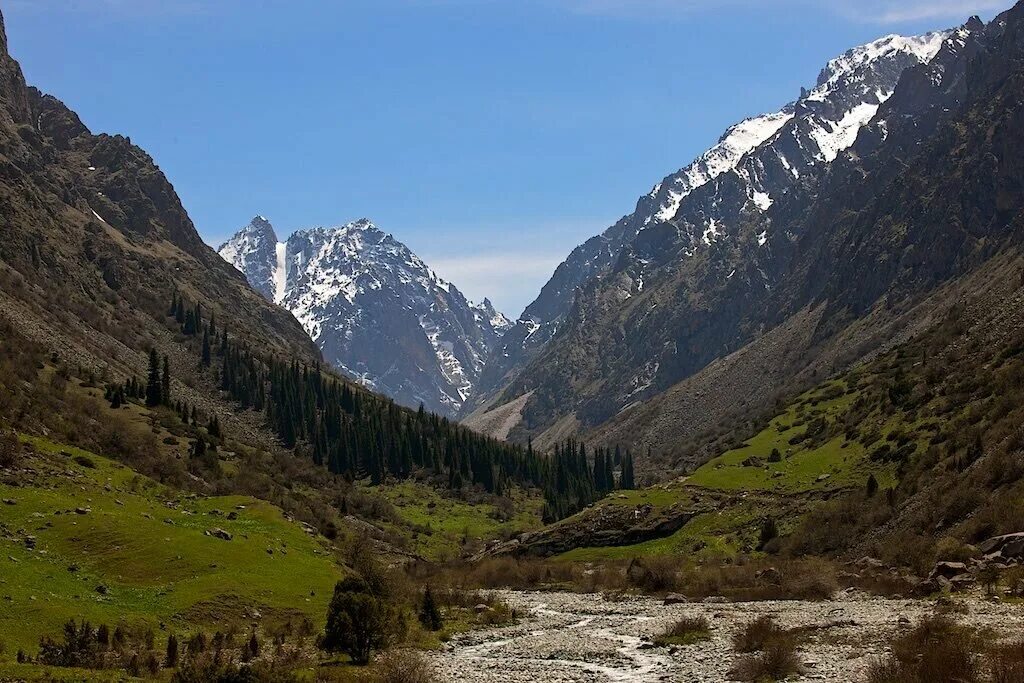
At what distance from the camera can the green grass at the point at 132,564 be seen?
41.9 meters

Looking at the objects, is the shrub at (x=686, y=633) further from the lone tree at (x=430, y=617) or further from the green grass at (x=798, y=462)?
the green grass at (x=798, y=462)

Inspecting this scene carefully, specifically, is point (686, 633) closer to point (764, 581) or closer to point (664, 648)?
point (664, 648)

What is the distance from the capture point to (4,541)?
46500 millimetres

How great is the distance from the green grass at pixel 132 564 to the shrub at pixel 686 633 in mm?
19820

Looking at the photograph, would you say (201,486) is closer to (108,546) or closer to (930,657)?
(108,546)

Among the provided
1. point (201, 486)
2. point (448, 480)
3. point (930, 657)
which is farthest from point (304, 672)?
point (448, 480)

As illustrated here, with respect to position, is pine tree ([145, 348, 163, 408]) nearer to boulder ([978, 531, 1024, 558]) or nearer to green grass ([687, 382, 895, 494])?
green grass ([687, 382, 895, 494])

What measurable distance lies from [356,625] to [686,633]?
60.1 ft

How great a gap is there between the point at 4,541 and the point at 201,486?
51472 mm

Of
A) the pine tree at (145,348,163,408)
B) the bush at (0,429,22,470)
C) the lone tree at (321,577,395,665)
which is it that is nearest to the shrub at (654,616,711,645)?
the lone tree at (321,577,395,665)

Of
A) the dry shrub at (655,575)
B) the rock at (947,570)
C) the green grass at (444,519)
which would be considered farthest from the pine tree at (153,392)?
the rock at (947,570)

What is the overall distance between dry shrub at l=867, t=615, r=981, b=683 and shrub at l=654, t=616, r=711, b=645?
12.1 metres

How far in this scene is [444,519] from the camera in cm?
15350

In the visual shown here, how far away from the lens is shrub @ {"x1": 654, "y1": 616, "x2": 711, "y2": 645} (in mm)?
47625
